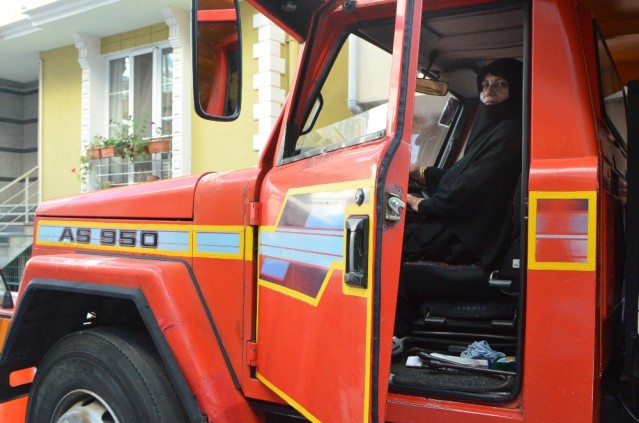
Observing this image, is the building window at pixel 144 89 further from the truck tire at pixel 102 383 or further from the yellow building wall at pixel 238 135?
the truck tire at pixel 102 383

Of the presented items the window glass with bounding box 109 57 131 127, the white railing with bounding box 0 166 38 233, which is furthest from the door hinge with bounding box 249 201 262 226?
the white railing with bounding box 0 166 38 233

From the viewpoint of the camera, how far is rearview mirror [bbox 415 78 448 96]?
331cm

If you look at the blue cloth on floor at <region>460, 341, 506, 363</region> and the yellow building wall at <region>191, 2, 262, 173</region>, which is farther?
the yellow building wall at <region>191, 2, 262, 173</region>

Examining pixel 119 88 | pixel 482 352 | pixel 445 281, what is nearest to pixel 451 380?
pixel 482 352

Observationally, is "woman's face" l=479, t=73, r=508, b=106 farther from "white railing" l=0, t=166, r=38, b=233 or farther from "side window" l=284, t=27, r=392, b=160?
"white railing" l=0, t=166, r=38, b=233

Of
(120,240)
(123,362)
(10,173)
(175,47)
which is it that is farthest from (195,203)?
(10,173)

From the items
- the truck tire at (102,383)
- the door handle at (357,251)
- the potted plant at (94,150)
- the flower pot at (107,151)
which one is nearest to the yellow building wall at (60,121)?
the potted plant at (94,150)

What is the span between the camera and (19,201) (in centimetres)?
1342

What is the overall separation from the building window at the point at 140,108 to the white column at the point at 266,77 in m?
2.10

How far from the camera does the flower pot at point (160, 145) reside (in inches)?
402

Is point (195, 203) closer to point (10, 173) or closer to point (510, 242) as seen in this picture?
point (510, 242)

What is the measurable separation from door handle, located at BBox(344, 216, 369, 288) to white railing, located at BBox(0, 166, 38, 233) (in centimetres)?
1106

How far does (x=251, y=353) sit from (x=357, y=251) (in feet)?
2.64

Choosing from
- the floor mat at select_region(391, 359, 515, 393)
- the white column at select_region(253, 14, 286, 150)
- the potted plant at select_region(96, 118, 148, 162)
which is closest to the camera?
the floor mat at select_region(391, 359, 515, 393)
